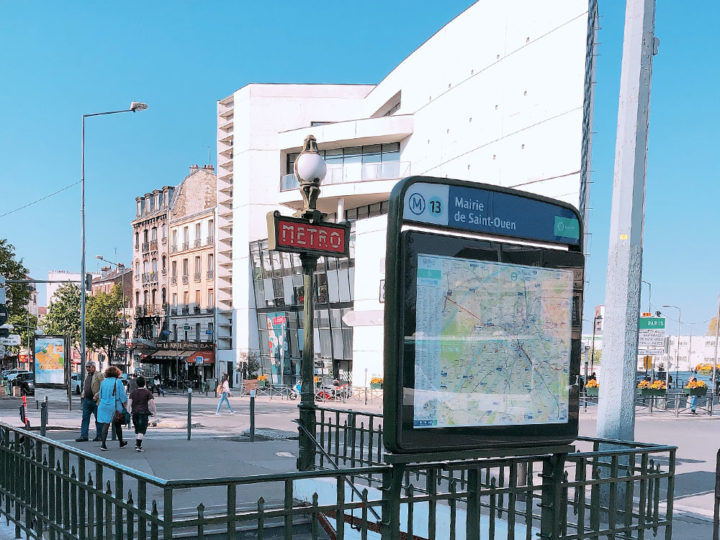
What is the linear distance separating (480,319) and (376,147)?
40.1 m

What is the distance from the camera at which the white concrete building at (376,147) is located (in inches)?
1082

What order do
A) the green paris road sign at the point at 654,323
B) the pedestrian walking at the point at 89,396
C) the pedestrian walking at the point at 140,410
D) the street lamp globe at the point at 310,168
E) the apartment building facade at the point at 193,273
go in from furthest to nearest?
the apartment building facade at the point at 193,273
the green paris road sign at the point at 654,323
the pedestrian walking at the point at 89,396
the pedestrian walking at the point at 140,410
the street lamp globe at the point at 310,168

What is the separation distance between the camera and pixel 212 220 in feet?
197

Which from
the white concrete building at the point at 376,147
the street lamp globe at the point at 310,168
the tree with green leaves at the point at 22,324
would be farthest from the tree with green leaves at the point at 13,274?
the street lamp globe at the point at 310,168

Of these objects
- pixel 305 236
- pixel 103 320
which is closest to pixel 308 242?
pixel 305 236

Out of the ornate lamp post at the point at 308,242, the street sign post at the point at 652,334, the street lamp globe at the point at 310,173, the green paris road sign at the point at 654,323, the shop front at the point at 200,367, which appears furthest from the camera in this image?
the shop front at the point at 200,367

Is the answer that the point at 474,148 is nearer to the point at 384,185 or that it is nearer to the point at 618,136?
the point at 384,185

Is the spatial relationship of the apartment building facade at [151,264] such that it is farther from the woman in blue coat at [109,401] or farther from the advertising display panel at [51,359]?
the woman in blue coat at [109,401]

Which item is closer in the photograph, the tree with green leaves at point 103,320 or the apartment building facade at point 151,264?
the apartment building facade at point 151,264

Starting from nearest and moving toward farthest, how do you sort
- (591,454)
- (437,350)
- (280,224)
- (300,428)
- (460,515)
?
(437,350) → (591,454) → (460,515) → (280,224) → (300,428)

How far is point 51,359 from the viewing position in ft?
75.2

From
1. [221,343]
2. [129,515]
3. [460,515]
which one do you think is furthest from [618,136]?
[221,343]

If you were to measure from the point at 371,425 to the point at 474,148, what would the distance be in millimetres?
26774

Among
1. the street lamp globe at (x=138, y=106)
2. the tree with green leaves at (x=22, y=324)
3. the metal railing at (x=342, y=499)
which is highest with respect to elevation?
the street lamp globe at (x=138, y=106)
